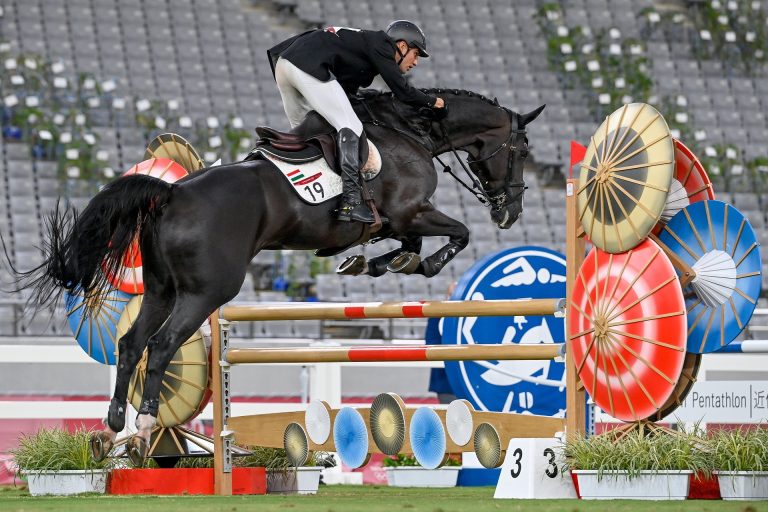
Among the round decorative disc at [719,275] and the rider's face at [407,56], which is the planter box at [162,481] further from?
the round decorative disc at [719,275]

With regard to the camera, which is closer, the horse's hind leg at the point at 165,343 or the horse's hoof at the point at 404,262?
the horse's hind leg at the point at 165,343

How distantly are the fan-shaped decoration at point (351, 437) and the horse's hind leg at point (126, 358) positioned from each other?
3.11 feet

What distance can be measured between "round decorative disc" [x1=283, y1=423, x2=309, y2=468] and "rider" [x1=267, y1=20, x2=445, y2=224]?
3.59ft

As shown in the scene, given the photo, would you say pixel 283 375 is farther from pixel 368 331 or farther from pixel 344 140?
pixel 344 140

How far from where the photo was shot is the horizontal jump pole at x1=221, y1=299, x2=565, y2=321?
4.95 m

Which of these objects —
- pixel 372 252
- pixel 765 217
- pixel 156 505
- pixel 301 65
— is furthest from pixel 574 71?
pixel 156 505

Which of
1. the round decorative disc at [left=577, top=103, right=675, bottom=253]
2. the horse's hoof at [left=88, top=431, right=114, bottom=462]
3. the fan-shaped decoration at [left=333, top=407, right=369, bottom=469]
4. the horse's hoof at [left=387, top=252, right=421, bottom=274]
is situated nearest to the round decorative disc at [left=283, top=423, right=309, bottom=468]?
the fan-shaped decoration at [left=333, top=407, right=369, bottom=469]

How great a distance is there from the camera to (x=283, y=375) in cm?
1082

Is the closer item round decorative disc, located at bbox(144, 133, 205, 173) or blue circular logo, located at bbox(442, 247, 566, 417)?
round decorative disc, located at bbox(144, 133, 205, 173)

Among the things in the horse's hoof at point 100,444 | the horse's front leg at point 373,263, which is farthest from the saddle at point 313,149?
the horse's hoof at point 100,444

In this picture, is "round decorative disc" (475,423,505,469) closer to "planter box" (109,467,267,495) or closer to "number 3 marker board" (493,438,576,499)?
"number 3 marker board" (493,438,576,499)

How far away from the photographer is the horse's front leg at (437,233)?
5.32 meters

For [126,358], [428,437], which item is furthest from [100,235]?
[428,437]

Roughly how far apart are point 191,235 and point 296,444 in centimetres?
132
